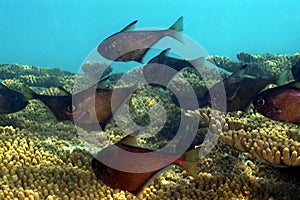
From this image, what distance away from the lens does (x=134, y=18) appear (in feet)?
443

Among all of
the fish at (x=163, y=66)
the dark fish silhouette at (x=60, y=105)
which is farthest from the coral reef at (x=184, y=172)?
the fish at (x=163, y=66)

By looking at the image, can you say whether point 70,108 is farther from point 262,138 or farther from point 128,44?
point 262,138

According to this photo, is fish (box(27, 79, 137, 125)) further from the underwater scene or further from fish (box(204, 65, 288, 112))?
fish (box(204, 65, 288, 112))

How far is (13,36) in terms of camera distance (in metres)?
130

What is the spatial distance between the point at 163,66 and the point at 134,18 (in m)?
133

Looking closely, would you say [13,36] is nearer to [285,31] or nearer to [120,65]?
[120,65]

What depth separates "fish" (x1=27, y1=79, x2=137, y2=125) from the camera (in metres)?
3.80

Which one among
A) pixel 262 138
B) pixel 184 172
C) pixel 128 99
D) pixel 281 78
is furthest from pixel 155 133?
pixel 281 78

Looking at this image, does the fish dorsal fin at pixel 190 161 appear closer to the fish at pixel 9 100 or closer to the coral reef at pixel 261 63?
the fish at pixel 9 100

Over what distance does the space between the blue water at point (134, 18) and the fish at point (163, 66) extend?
111072 millimetres

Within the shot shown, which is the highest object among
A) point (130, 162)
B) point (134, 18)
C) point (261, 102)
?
point (261, 102)

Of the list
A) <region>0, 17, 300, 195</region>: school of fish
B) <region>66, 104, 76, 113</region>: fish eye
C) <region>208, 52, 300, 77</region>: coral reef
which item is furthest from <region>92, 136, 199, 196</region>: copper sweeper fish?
<region>208, 52, 300, 77</region>: coral reef

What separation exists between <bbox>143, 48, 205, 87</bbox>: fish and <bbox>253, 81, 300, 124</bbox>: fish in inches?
107

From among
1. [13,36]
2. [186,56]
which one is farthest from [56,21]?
[186,56]
